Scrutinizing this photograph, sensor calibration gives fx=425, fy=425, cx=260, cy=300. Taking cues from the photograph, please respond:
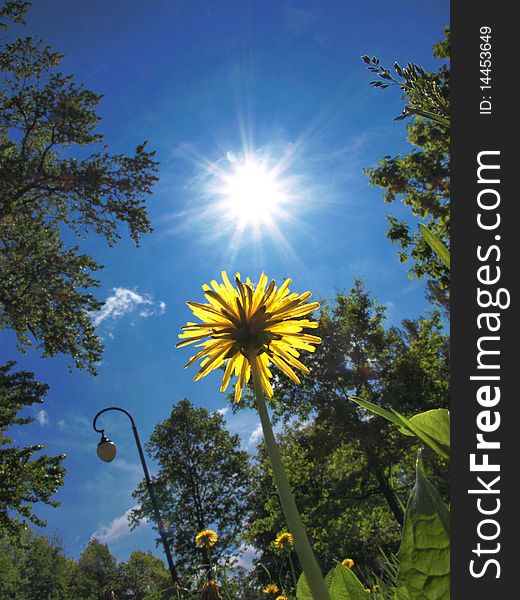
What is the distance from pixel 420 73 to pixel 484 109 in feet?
1.84

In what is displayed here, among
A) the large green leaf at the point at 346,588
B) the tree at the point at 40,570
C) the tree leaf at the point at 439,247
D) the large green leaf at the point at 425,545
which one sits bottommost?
the tree at the point at 40,570

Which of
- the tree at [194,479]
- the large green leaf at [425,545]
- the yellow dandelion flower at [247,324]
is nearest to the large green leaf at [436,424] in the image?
the large green leaf at [425,545]

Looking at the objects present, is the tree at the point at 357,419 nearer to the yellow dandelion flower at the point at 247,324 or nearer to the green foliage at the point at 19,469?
the green foliage at the point at 19,469

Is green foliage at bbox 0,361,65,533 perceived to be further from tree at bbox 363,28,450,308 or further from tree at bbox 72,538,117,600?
tree at bbox 72,538,117,600

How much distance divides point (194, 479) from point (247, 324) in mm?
29676

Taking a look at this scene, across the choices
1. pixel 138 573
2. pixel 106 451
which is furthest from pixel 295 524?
pixel 138 573

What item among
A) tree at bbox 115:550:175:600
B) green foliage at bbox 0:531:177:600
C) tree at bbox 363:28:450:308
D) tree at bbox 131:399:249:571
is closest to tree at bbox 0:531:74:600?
green foliage at bbox 0:531:177:600

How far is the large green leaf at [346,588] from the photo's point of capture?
684mm

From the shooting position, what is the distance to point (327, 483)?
2164cm

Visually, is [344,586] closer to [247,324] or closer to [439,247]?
[247,324]

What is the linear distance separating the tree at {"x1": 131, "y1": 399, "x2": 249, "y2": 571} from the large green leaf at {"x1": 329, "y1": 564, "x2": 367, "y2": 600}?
27.4 metres

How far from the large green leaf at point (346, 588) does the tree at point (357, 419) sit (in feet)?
51.6

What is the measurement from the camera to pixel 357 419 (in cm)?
1781

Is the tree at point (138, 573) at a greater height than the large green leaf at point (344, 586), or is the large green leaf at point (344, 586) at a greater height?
the large green leaf at point (344, 586)
